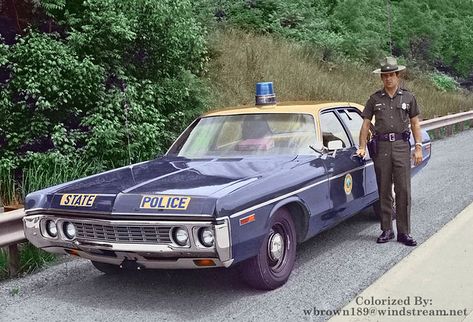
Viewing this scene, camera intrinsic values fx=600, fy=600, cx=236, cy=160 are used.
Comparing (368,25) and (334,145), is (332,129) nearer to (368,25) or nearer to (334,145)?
(334,145)

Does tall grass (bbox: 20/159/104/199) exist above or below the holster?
below

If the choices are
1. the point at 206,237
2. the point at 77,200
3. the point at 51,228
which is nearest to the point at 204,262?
the point at 206,237

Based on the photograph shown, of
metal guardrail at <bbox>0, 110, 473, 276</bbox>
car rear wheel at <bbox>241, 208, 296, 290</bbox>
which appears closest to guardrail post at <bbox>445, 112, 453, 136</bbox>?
car rear wheel at <bbox>241, 208, 296, 290</bbox>

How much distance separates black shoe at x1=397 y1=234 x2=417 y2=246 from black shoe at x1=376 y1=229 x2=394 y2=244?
102mm

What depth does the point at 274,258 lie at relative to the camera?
4.45m

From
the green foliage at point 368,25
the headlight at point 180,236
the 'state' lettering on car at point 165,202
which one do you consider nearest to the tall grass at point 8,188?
the 'state' lettering on car at point 165,202

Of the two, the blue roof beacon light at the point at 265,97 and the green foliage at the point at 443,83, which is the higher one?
the blue roof beacon light at the point at 265,97

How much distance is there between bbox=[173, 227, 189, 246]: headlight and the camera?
3.91 m

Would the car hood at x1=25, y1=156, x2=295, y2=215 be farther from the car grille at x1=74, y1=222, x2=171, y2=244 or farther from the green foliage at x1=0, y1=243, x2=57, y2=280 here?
the green foliage at x1=0, y1=243, x2=57, y2=280

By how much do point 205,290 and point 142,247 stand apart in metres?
0.77

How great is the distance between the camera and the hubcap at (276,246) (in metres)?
4.41

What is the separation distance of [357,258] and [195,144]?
1.83m

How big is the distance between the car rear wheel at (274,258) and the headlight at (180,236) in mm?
566

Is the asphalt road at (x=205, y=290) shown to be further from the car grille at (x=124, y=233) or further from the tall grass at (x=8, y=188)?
the tall grass at (x=8, y=188)
